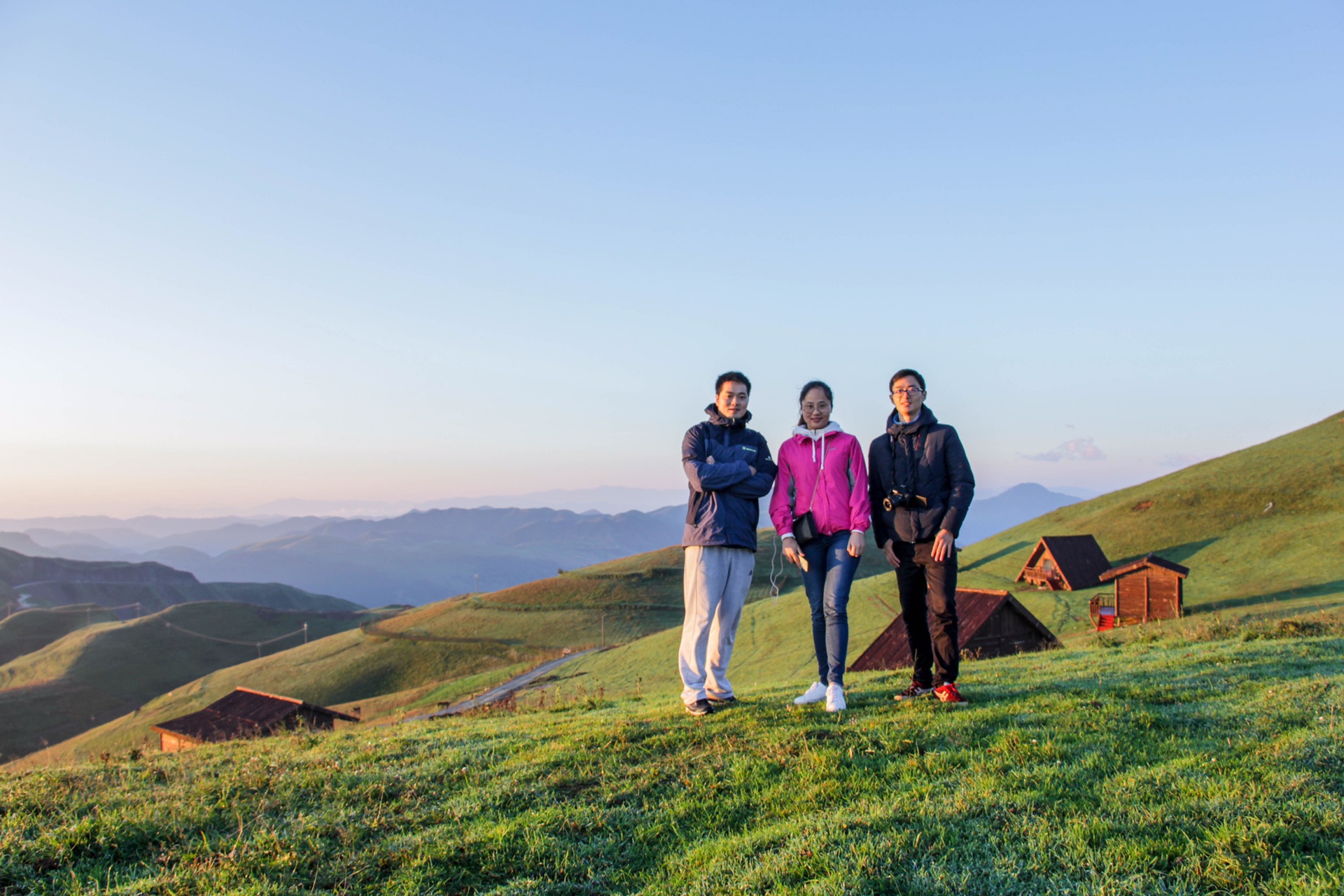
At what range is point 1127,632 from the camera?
18797 millimetres

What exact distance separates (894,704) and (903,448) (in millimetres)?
2551

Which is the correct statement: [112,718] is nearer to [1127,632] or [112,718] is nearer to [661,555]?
[661,555]

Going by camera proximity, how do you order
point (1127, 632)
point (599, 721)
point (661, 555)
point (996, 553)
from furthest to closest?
point (661, 555) < point (996, 553) < point (1127, 632) < point (599, 721)

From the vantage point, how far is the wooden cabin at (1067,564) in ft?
136

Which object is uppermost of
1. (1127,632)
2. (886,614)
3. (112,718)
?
(1127,632)

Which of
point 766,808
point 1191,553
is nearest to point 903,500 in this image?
point 766,808

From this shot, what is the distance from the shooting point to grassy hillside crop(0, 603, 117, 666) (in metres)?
98.6

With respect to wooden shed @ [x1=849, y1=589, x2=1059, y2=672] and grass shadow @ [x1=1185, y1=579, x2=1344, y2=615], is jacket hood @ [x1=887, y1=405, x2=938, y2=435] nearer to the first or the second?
wooden shed @ [x1=849, y1=589, x2=1059, y2=672]

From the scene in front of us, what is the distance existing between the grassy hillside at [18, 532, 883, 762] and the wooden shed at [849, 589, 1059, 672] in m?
20.8

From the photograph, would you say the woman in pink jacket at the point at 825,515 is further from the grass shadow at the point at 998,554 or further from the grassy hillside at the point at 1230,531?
the grass shadow at the point at 998,554

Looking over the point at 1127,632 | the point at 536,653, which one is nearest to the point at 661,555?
the point at 536,653

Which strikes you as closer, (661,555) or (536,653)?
(536,653)

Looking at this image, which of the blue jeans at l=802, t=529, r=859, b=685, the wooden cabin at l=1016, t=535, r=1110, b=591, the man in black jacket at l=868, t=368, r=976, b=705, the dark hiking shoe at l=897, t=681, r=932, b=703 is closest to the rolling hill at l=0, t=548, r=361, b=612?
the wooden cabin at l=1016, t=535, r=1110, b=591

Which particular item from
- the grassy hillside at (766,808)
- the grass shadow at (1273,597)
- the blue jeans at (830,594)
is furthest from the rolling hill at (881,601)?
the grassy hillside at (766,808)
